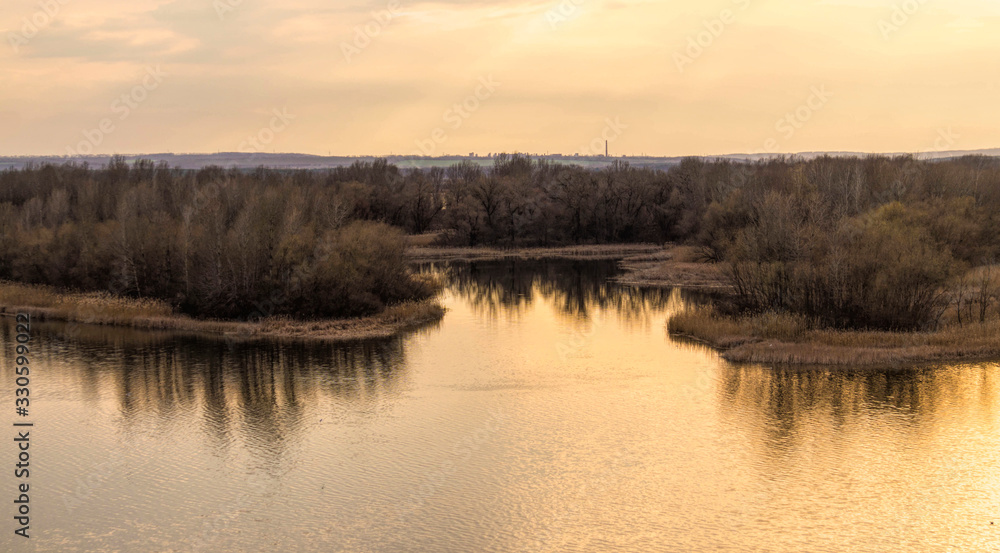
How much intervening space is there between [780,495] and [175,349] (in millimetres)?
23777

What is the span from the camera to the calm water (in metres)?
15.4

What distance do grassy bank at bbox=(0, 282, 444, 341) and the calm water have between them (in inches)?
82.4

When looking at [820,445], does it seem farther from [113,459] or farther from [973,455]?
[113,459]

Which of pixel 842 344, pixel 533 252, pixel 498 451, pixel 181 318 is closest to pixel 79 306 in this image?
pixel 181 318

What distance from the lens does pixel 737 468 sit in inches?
720

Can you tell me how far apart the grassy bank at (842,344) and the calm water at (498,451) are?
3.30 ft

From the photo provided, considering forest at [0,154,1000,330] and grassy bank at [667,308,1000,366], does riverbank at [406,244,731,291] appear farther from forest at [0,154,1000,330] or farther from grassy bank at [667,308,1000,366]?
grassy bank at [667,308,1000,366]

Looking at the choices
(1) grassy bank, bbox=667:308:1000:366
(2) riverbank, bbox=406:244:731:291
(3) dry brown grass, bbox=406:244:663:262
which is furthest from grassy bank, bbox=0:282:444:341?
(3) dry brown grass, bbox=406:244:663:262

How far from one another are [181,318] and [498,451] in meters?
22.1

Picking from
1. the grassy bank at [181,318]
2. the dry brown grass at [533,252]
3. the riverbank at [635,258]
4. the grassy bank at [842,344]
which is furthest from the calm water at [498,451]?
the dry brown grass at [533,252]

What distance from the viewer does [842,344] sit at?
28484 mm

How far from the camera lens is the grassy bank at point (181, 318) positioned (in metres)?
34.1

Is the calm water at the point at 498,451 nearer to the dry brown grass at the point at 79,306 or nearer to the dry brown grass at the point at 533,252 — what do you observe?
the dry brown grass at the point at 79,306

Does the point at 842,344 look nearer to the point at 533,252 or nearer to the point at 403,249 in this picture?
the point at 403,249
